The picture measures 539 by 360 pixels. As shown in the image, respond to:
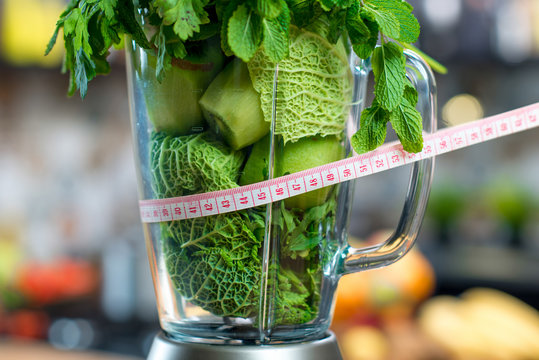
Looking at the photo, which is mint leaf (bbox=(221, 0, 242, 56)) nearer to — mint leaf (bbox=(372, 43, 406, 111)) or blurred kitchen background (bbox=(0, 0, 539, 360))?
mint leaf (bbox=(372, 43, 406, 111))

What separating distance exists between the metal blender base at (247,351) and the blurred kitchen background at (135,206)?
2.73ft

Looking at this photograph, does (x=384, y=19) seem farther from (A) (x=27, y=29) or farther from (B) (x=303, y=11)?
(A) (x=27, y=29)

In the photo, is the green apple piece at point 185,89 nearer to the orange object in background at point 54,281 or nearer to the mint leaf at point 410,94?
the mint leaf at point 410,94

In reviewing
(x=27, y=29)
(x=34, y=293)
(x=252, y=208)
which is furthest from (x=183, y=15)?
(x=27, y=29)

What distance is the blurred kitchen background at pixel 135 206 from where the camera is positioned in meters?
1.62

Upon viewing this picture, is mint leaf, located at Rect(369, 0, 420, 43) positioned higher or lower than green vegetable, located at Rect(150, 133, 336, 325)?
higher

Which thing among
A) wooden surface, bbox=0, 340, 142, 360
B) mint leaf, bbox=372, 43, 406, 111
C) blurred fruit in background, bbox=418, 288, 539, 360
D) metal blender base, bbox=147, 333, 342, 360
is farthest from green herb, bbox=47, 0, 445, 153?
wooden surface, bbox=0, 340, 142, 360

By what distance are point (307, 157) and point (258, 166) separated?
0.03m

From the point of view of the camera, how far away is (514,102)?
2.26 m

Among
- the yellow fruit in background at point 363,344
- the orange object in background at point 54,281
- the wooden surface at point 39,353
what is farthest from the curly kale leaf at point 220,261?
the orange object in background at point 54,281

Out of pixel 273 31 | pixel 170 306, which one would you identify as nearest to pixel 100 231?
pixel 170 306

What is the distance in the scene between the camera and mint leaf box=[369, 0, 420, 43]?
386 mm

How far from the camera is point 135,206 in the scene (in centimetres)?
226

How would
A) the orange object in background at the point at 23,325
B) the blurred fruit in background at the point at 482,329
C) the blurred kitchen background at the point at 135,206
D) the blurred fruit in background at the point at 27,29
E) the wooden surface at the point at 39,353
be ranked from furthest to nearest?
1. the blurred fruit in background at the point at 27,29
2. the orange object in background at the point at 23,325
3. the blurred kitchen background at the point at 135,206
4. the wooden surface at the point at 39,353
5. the blurred fruit in background at the point at 482,329
